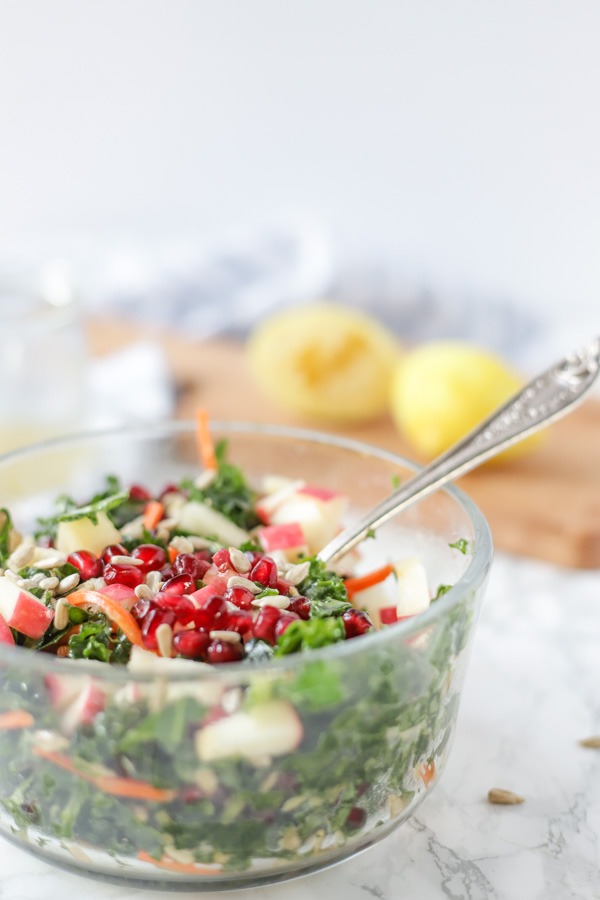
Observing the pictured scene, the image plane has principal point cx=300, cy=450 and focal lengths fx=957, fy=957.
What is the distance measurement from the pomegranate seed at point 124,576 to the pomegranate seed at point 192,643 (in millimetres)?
291

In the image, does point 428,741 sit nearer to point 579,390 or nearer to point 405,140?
point 579,390

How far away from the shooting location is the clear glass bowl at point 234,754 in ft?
4.63

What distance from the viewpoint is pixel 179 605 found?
1704 mm

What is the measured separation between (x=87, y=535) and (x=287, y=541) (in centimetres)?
45

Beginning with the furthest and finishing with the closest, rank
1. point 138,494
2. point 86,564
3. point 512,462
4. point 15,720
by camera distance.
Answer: point 512,462
point 138,494
point 86,564
point 15,720

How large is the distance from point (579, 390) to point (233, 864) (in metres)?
1.32

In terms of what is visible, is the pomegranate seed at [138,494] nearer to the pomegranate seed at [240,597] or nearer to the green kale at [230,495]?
the green kale at [230,495]

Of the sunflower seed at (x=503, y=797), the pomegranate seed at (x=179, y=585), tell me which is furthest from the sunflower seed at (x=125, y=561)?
the sunflower seed at (x=503, y=797)

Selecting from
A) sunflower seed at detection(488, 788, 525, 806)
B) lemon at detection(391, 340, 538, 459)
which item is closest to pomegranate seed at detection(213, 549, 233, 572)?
sunflower seed at detection(488, 788, 525, 806)

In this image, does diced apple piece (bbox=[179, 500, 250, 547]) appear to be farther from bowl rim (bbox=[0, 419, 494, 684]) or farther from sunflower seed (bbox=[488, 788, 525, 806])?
sunflower seed (bbox=[488, 788, 525, 806])

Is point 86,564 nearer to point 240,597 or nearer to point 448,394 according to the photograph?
point 240,597

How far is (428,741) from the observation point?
172 cm

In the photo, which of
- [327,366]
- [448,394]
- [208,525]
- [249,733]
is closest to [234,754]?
[249,733]

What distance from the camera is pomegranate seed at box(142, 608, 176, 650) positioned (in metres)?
1.68
